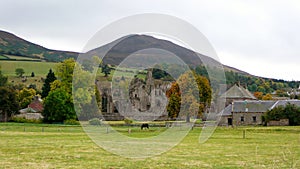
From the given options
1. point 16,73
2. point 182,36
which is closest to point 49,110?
point 182,36

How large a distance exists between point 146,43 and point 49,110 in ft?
138

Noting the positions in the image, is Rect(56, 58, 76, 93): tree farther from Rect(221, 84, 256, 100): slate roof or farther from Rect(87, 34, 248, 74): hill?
Rect(221, 84, 256, 100): slate roof

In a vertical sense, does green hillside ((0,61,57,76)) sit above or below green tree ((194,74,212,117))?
above

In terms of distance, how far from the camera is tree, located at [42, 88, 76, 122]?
2603 inches

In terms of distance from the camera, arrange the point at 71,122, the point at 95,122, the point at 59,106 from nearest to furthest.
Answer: the point at 95,122 < the point at 71,122 < the point at 59,106

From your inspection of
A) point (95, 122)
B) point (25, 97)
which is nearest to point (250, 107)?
point (95, 122)

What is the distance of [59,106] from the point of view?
219 ft

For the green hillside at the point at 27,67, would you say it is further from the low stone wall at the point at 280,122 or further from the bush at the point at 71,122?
the low stone wall at the point at 280,122

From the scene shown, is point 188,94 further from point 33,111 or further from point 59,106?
point 33,111

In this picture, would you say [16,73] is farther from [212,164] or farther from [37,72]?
[212,164]

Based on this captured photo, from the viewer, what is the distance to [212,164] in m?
17.9

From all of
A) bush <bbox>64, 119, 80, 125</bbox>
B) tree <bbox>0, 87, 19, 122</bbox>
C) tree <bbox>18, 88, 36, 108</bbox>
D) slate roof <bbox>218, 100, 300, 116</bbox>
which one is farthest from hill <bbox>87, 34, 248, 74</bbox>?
tree <bbox>18, 88, 36, 108</bbox>

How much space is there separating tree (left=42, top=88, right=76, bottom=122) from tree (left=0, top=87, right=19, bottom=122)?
35.8ft

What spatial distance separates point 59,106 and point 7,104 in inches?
580
